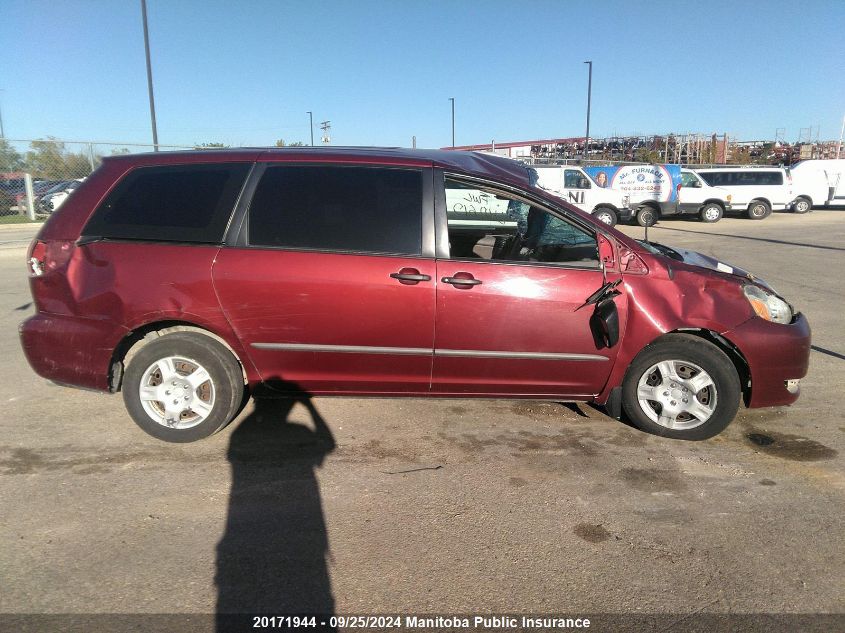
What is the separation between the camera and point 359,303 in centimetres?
349

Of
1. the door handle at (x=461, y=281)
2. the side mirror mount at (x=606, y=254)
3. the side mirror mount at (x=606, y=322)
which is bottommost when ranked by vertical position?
the side mirror mount at (x=606, y=322)

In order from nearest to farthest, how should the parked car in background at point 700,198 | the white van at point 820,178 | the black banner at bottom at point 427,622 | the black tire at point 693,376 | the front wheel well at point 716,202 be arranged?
the black banner at bottom at point 427,622 < the black tire at point 693,376 < the parked car in background at point 700,198 < the front wheel well at point 716,202 < the white van at point 820,178

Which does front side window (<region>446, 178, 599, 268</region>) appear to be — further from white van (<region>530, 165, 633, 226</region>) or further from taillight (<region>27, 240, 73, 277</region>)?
white van (<region>530, 165, 633, 226</region>)

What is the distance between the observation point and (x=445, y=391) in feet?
12.3

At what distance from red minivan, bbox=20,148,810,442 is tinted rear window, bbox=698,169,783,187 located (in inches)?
825

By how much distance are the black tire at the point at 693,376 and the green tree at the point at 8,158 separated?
54.6 ft

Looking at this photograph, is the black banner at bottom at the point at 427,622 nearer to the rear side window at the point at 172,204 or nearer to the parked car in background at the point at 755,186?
the rear side window at the point at 172,204

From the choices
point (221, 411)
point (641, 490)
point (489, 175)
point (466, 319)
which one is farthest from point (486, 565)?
point (489, 175)

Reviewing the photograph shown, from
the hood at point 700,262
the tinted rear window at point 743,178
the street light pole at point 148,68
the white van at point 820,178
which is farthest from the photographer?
the white van at point 820,178

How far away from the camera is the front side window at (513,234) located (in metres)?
3.66

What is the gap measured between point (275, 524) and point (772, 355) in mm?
3086

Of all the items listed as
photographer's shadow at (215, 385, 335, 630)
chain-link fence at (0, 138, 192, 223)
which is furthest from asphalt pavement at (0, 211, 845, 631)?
chain-link fence at (0, 138, 192, 223)

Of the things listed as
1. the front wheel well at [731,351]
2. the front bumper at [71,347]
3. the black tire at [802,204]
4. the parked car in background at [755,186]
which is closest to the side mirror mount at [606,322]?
the front wheel well at [731,351]

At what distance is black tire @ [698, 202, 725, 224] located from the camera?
2103 cm
